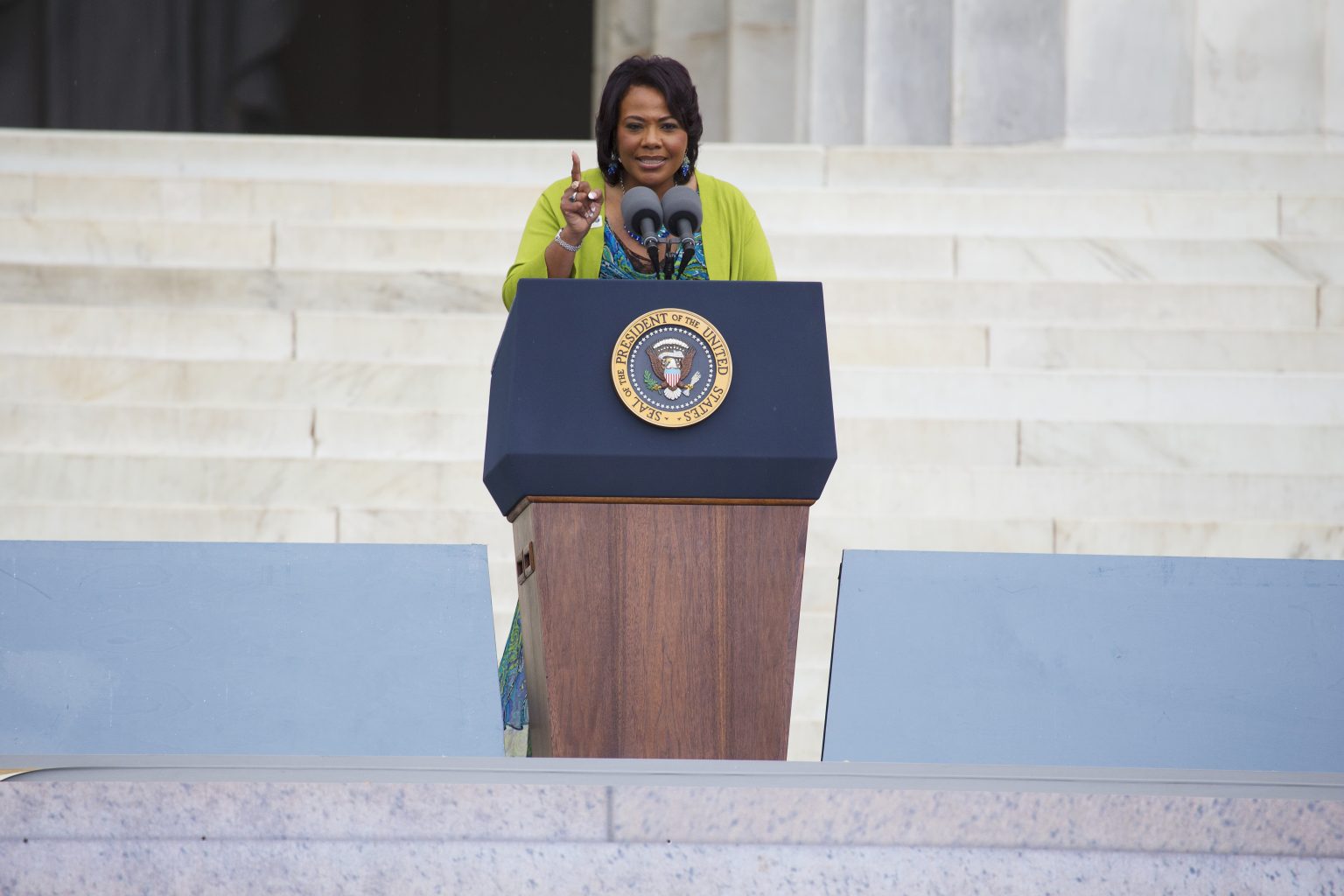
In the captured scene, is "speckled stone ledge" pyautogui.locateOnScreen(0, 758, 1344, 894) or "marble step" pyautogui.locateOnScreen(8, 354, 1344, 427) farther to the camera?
"marble step" pyautogui.locateOnScreen(8, 354, 1344, 427)

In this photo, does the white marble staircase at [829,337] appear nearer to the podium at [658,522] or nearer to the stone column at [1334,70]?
the stone column at [1334,70]

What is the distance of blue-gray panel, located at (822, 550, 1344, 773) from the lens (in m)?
2.67

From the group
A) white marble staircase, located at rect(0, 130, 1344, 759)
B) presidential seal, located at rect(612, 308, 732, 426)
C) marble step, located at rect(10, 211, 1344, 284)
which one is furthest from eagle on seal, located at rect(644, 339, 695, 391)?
marble step, located at rect(10, 211, 1344, 284)

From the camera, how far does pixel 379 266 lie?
696cm

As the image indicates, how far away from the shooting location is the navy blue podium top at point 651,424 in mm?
2445

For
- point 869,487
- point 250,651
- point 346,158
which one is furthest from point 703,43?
point 250,651

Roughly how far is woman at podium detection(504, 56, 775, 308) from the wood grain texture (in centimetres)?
50

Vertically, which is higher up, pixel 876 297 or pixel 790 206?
pixel 790 206

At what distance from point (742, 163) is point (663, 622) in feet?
18.4

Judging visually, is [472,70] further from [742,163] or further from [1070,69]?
[742,163]

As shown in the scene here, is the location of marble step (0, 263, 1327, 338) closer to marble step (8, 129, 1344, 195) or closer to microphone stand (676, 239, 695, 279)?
marble step (8, 129, 1344, 195)

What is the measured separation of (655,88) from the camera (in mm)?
2854

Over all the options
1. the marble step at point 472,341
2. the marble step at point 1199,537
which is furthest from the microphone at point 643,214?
the marble step at point 472,341

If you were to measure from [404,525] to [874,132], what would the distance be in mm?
5337
